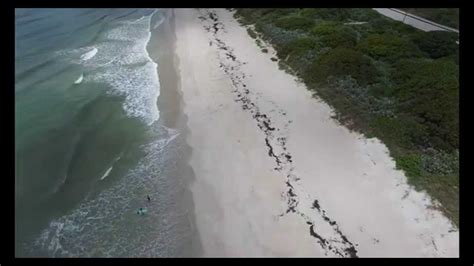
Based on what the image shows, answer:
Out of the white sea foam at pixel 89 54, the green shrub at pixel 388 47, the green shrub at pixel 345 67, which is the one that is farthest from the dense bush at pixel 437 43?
the white sea foam at pixel 89 54

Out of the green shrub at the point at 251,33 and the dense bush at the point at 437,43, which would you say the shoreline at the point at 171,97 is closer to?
the green shrub at the point at 251,33

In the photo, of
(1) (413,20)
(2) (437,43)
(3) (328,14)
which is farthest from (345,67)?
(1) (413,20)

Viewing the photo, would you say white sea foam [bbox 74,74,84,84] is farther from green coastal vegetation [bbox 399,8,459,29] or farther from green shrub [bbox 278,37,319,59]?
green coastal vegetation [bbox 399,8,459,29]

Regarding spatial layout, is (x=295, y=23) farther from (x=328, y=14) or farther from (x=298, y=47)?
(x=298, y=47)

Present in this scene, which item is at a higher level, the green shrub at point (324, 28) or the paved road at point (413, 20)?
the green shrub at point (324, 28)
